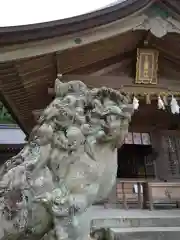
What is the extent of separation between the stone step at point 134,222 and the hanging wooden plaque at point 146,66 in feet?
7.57

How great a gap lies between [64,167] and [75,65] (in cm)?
322

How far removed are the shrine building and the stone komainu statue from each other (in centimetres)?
238

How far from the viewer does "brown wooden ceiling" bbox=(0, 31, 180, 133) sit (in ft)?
15.5

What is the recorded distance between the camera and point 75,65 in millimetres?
5121

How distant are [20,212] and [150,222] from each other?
8.05ft

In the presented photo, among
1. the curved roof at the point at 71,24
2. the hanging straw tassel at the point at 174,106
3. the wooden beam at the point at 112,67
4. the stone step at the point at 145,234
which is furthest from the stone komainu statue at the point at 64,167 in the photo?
the wooden beam at the point at 112,67

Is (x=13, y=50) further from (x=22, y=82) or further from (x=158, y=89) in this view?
(x=158, y=89)

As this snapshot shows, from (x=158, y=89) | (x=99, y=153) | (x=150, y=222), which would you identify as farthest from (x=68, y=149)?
(x=158, y=89)

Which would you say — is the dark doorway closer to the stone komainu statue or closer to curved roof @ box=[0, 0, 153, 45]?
curved roof @ box=[0, 0, 153, 45]

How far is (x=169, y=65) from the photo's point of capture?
18.8ft

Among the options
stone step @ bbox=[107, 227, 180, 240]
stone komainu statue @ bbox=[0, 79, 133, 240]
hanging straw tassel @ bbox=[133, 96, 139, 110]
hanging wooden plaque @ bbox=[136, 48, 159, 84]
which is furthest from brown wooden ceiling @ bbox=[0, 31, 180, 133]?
stone step @ bbox=[107, 227, 180, 240]

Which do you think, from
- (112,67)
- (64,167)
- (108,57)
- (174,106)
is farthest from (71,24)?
(64,167)

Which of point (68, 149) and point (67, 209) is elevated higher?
point (68, 149)

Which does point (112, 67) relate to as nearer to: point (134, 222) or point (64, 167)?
point (134, 222)
